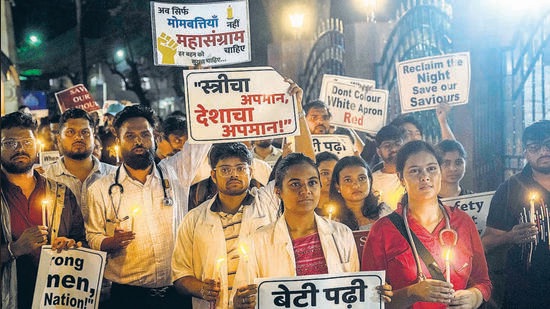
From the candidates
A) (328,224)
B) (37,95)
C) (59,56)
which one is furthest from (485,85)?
(59,56)

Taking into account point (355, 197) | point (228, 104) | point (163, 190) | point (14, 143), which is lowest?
point (355, 197)

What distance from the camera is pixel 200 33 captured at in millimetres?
6527

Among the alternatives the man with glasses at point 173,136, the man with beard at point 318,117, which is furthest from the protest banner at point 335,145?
the man with glasses at point 173,136

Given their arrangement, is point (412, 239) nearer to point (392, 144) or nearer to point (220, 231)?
point (220, 231)

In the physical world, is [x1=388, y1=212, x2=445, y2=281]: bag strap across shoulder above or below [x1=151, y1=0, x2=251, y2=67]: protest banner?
below

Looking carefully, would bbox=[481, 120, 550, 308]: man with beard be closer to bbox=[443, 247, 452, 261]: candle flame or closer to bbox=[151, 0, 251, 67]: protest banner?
bbox=[443, 247, 452, 261]: candle flame

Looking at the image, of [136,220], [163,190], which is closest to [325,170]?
[163,190]

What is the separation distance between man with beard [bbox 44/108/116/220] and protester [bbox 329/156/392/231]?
171cm

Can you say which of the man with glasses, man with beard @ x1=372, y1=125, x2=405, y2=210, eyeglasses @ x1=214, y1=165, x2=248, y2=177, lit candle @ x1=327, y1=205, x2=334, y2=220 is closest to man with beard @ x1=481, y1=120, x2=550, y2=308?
man with beard @ x1=372, y1=125, x2=405, y2=210

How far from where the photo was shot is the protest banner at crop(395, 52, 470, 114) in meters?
7.77

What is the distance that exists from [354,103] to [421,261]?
12.2 ft

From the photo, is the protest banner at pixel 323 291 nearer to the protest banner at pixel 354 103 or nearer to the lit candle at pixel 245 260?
the lit candle at pixel 245 260

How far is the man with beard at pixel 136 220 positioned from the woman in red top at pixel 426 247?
1.53 meters

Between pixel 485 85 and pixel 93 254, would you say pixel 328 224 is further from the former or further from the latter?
pixel 485 85
